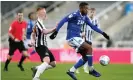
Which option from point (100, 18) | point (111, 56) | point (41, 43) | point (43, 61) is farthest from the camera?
point (100, 18)

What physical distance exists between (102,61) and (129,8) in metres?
21.0

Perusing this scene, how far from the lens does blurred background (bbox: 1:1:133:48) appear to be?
3343 centimetres

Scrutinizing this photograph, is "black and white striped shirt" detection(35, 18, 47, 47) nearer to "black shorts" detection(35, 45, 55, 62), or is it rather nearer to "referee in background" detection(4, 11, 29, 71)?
"black shorts" detection(35, 45, 55, 62)

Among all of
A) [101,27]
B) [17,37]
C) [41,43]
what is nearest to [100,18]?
[101,27]

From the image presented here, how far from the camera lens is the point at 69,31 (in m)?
15.0

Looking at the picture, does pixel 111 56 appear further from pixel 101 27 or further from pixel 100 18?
pixel 100 18

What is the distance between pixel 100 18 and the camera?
36.6m

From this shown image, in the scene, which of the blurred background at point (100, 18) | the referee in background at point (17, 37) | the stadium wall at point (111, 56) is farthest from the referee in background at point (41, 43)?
the blurred background at point (100, 18)

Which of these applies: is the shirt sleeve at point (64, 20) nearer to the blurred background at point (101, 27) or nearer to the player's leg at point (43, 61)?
the player's leg at point (43, 61)

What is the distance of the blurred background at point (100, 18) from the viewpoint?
33.4 metres

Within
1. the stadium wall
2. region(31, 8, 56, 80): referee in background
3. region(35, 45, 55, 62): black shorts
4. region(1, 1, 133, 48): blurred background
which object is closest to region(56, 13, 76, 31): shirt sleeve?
region(31, 8, 56, 80): referee in background

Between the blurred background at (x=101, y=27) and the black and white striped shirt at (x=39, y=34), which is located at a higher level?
the black and white striped shirt at (x=39, y=34)

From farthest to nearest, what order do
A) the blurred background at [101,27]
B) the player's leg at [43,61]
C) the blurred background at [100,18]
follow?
the blurred background at [100,18], the blurred background at [101,27], the player's leg at [43,61]

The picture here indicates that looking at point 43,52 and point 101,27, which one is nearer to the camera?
point 43,52
